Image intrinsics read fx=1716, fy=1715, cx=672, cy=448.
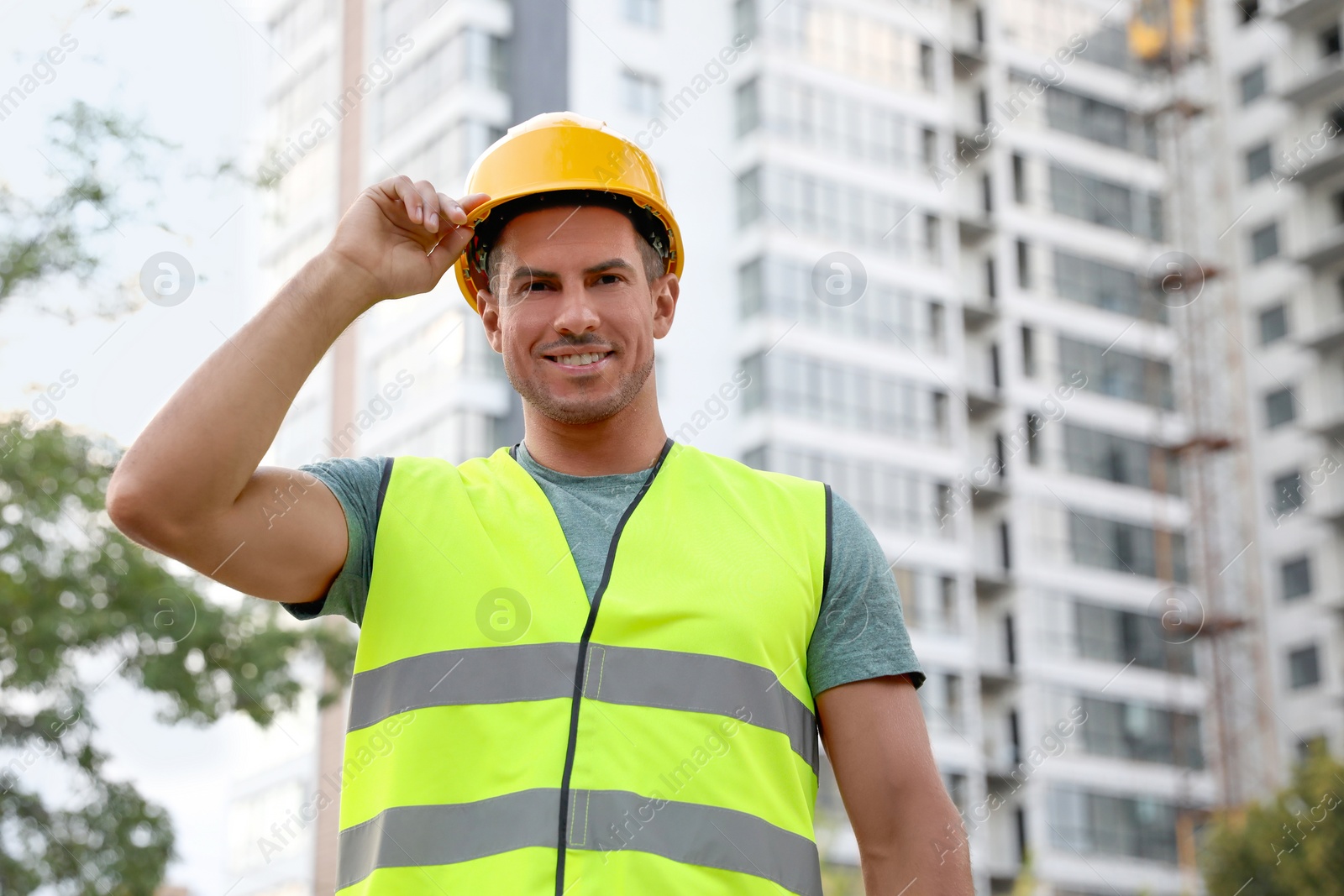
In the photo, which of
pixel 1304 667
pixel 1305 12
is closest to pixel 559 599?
pixel 1304 667

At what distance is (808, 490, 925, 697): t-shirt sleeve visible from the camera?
2.90m

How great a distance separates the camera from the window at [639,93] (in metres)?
38.3

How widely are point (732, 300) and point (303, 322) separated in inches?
1462

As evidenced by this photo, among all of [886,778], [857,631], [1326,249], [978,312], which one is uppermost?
[1326,249]

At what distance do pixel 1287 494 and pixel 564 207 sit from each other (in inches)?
1901

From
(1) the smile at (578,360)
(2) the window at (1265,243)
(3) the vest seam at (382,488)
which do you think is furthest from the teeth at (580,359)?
(2) the window at (1265,243)

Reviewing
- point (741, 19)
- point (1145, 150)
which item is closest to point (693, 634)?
point (741, 19)

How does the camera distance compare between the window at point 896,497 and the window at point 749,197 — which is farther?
the window at point 749,197

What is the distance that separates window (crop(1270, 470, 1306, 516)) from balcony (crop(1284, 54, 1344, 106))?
10.3 metres

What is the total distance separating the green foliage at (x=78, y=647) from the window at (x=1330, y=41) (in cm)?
4314

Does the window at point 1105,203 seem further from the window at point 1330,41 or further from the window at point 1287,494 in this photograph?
the window at point 1287,494

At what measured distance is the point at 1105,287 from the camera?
4769cm

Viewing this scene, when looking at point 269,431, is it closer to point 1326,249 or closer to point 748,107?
point 748,107

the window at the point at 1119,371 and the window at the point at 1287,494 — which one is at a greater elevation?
the window at the point at 1119,371
